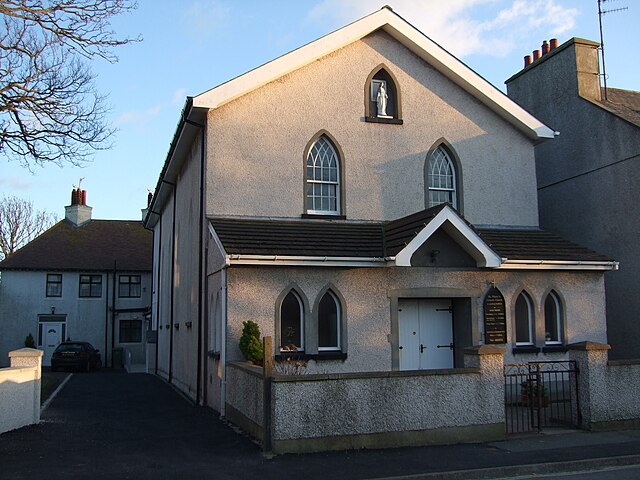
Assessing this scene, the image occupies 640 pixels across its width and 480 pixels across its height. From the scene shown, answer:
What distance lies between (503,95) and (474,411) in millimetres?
9317

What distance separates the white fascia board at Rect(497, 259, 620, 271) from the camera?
1545 cm

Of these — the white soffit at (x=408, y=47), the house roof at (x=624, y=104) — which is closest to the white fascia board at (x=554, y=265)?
the white soffit at (x=408, y=47)

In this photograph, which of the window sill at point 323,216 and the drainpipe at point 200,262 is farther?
the drainpipe at point 200,262

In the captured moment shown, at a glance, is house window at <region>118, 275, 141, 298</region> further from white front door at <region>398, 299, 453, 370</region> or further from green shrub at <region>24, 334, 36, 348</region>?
white front door at <region>398, 299, 453, 370</region>

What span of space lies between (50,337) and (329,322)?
97.6ft

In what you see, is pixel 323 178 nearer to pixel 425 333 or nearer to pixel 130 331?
pixel 425 333

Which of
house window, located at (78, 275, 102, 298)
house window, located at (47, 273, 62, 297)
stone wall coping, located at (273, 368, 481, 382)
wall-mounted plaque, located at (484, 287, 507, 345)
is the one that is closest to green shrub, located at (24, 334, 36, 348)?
house window, located at (47, 273, 62, 297)

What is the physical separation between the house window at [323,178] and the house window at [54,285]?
28.6 m

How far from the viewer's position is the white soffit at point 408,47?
609 inches

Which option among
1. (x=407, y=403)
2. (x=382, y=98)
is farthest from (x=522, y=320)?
(x=382, y=98)

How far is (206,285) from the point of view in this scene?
1622cm

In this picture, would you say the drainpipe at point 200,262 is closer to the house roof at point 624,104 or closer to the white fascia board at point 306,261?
the white fascia board at point 306,261

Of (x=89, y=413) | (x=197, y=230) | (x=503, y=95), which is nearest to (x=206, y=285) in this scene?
(x=197, y=230)

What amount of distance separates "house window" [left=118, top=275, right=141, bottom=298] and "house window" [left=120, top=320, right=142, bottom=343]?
5.48ft
